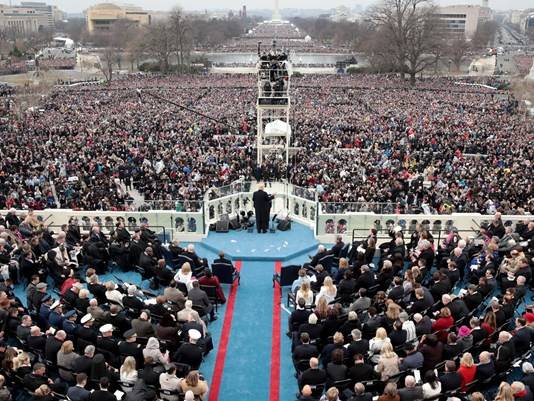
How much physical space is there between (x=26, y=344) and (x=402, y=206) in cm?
1198

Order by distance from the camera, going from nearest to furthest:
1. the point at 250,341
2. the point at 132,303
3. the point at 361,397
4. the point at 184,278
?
the point at 361,397, the point at 132,303, the point at 250,341, the point at 184,278

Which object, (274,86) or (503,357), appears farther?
(274,86)

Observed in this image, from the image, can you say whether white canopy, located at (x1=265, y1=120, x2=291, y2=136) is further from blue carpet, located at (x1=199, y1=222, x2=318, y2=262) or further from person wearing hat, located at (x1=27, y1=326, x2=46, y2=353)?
person wearing hat, located at (x1=27, y1=326, x2=46, y2=353)

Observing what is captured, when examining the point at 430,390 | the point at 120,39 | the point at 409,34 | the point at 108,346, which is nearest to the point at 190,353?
the point at 108,346

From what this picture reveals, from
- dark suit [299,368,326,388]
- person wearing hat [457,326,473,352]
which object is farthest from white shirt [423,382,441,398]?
dark suit [299,368,326,388]

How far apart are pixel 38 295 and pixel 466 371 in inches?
303

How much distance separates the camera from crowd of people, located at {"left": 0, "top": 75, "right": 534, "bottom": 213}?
846 inches

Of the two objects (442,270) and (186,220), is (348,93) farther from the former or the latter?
(442,270)

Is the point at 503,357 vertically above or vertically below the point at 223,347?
above

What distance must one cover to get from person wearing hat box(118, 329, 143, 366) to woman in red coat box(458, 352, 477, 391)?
497cm

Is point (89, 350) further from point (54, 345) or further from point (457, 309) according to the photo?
point (457, 309)

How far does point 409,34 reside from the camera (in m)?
68.2

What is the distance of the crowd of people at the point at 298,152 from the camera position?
21.5 metres

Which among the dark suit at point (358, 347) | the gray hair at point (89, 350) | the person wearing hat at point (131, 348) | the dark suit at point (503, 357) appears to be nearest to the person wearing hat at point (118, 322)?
the person wearing hat at point (131, 348)
